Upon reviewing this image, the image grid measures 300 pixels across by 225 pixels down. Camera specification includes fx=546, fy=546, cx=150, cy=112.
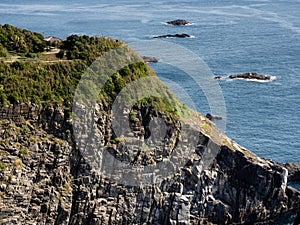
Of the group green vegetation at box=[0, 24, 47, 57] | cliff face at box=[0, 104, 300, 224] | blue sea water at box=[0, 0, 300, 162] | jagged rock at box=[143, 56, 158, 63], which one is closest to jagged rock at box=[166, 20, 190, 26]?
blue sea water at box=[0, 0, 300, 162]

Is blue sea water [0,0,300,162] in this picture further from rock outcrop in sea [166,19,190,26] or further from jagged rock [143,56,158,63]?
rock outcrop in sea [166,19,190,26]

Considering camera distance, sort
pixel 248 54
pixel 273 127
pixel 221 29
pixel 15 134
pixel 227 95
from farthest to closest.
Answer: pixel 221 29
pixel 248 54
pixel 227 95
pixel 273 127
pixel 15 134

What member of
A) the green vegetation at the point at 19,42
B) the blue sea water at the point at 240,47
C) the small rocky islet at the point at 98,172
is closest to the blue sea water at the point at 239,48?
the blue sea water at the point at 240,47

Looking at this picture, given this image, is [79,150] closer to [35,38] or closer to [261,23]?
[35,38]

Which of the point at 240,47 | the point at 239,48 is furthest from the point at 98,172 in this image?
the point at 240,47

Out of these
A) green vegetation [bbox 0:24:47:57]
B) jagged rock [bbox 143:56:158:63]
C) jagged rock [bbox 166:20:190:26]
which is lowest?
jagged rock [bbox 143:56:158:63]

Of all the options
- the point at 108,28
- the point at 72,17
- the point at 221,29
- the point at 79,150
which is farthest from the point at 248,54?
the point at 79,150

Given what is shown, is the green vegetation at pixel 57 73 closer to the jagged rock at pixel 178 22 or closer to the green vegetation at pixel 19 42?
the green vegetation at pixel 19 42
